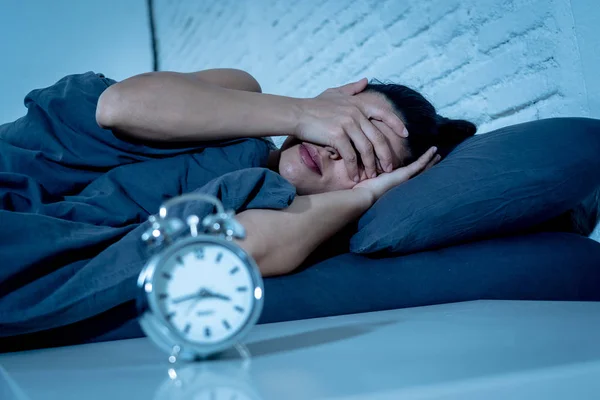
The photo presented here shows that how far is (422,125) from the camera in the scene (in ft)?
5.05

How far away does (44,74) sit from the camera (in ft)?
13.2

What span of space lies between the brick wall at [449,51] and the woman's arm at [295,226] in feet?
1.90

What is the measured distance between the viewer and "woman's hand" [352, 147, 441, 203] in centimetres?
134

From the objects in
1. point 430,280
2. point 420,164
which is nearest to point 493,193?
point 430,280

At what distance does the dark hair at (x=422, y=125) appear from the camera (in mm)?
1540

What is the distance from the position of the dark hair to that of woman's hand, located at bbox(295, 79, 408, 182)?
0.08 meters

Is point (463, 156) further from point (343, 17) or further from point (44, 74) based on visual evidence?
point (44, 74)

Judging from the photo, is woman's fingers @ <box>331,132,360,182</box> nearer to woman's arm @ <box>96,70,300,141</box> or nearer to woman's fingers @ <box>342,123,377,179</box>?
woman's fingers @ <box>342,123,377,179</box>

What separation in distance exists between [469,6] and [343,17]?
656 millimetres

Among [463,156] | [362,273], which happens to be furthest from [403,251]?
[463,156]

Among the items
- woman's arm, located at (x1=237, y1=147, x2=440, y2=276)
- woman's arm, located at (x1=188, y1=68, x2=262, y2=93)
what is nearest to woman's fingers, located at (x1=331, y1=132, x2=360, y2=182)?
woman's arm, located at (x1=237, y1=147, x2=440, y2=276)

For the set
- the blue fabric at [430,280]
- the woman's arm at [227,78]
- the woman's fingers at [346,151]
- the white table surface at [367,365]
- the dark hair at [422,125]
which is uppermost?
the woman's arm at [227,78]

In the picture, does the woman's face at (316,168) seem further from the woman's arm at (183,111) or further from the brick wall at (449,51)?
the brick wall at (449,51)

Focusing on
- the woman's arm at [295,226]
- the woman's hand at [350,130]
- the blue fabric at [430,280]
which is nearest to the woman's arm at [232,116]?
the woman's hand at [350,130]
